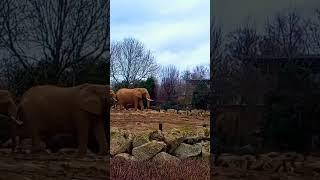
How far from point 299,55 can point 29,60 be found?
292 centimetres

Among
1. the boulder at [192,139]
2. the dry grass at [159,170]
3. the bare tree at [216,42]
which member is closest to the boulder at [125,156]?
the dry grass at [159,170]

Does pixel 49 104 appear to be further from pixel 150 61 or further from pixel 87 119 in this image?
pixel 150 61

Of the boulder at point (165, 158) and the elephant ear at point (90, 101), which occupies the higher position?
the elephant ear at point (90, 101)

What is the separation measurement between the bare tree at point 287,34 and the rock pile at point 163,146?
381 centimetres

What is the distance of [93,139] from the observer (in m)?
6.48

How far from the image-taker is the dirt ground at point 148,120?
10.7m

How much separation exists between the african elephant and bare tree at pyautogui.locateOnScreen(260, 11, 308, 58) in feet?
6.07

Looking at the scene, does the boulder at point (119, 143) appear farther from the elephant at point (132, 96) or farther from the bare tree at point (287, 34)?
the bare tree at point (287, 34)

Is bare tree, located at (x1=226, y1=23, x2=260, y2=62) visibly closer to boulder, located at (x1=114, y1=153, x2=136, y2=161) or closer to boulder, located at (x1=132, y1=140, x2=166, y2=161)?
boulder, located at (x1=132, y1=140, x2=166, y2=161)

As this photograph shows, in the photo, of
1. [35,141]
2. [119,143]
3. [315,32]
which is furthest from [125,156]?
[315,32]

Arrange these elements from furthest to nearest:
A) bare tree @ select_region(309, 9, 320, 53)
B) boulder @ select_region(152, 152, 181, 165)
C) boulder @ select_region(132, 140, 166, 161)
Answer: boulder @ select_region(132, 140, 166, 161) → boulder @ select_region(152, 152, 181, 165) → bare tree @ select_region(309, 9, 320, 53)

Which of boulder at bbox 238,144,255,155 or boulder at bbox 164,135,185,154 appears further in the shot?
boulder at bbox 164,135,185,154

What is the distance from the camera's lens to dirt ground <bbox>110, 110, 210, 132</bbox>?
35.2ft

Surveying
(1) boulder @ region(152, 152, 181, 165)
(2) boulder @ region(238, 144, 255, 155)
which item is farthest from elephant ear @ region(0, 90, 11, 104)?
(1) boulder @ region(152, 152, 181, 165)
